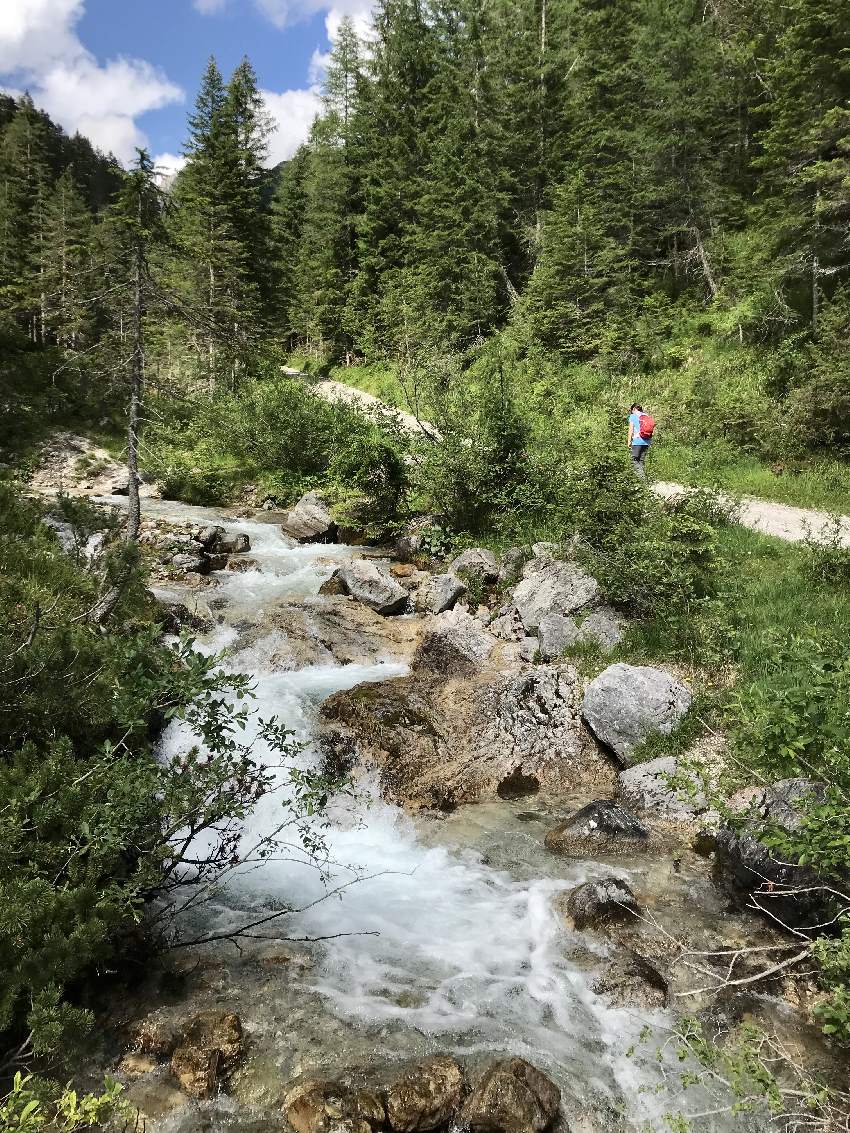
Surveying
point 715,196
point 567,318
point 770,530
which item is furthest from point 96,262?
point 715,196

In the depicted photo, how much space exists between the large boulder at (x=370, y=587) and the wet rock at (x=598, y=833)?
20.4 ft

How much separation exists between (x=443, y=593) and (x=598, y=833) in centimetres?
602

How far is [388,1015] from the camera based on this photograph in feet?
15.8

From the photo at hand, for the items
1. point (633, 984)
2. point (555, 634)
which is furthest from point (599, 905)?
point (555, 634)

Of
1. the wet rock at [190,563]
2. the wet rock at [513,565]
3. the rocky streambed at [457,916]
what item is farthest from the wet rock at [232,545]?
the wet rock at [513,565]

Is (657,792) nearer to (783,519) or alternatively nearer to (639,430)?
(783,519)

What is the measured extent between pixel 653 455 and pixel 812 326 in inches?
213

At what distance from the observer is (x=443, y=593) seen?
1219 cm

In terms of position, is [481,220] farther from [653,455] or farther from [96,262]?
[96,262]

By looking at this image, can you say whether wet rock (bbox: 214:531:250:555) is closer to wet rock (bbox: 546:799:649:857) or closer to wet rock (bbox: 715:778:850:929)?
wet rock (bbox: 546:799:649:857)

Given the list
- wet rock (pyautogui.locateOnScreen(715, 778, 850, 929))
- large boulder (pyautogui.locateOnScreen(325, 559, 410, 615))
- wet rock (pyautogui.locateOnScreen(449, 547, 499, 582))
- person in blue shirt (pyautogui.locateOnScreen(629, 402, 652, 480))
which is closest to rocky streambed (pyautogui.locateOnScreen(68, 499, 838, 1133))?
wet rock (pyautogui.locateOnScreen(715, 778, 850, 929))

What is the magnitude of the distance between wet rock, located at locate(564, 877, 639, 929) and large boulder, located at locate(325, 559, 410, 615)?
7.27 metres

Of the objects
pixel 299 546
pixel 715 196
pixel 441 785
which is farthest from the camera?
pixel 715 196

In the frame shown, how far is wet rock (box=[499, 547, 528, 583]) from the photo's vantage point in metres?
12.0
